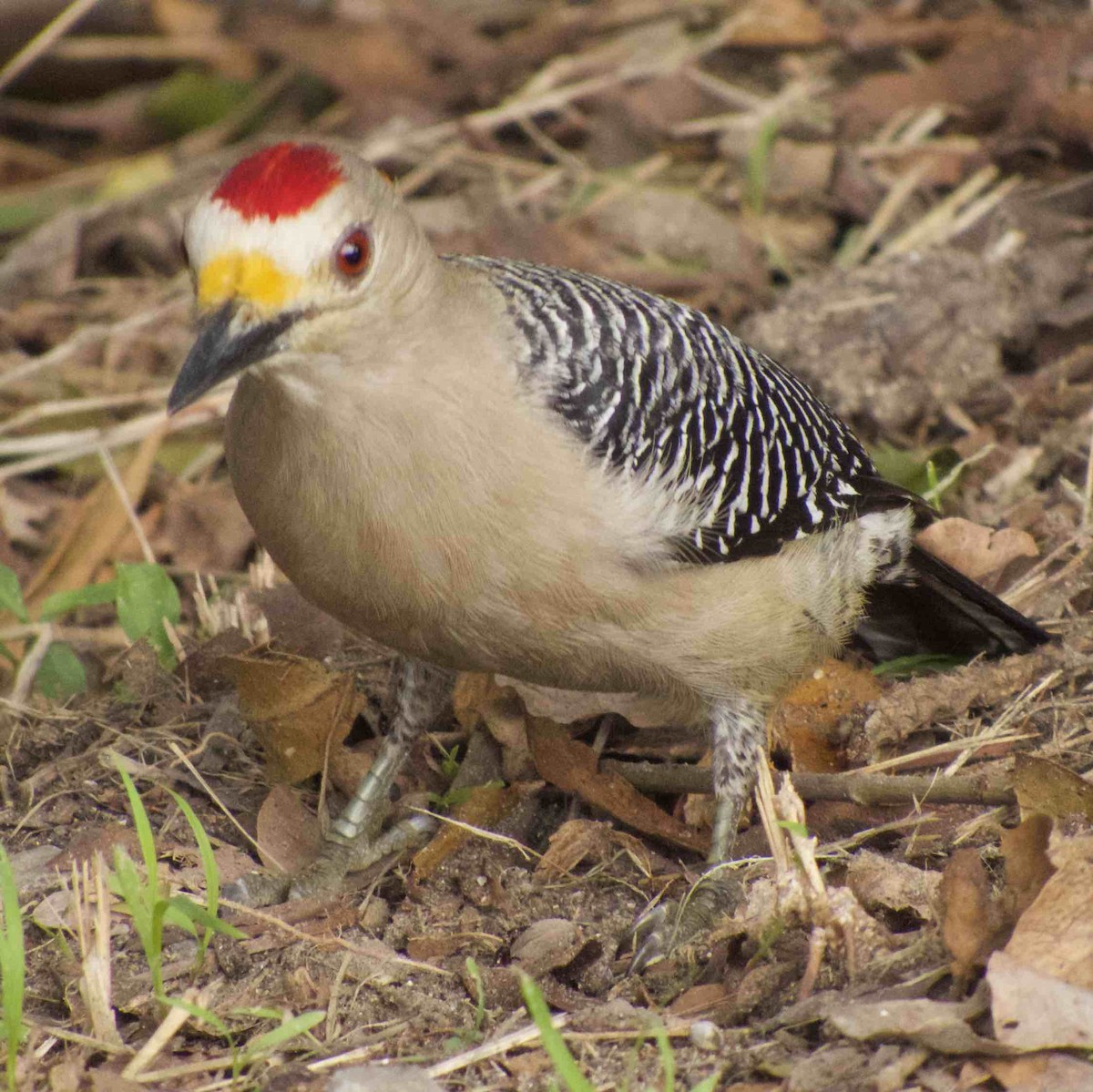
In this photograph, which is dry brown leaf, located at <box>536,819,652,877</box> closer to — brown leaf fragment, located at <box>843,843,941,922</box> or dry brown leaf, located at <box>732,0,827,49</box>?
brown leaf fragment, located at <box>843,843,941,922</box>

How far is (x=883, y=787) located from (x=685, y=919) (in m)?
0.72

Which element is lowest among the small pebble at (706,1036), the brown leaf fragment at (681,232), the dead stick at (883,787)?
the dead stick at (883,787)

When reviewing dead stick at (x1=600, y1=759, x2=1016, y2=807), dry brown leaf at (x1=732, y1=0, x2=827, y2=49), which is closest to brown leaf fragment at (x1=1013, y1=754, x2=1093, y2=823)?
dead stick at (x1=600, y1=759, x2=1016, y2=807)

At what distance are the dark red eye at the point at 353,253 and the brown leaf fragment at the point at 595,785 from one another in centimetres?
183

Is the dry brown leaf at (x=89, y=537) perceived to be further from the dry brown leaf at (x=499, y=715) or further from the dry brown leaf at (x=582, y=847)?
the dry brown leaf at (x=582, y=847)

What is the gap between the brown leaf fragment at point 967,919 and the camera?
3.56m

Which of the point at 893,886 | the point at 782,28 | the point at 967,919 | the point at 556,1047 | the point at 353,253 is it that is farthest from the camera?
the point at 782,28

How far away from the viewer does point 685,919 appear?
446 cm

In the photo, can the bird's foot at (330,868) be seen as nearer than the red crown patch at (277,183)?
No

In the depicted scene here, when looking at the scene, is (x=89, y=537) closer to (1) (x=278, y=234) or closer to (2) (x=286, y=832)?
(2) (x=286, y=832)

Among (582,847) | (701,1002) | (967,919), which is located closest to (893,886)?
(967,919)

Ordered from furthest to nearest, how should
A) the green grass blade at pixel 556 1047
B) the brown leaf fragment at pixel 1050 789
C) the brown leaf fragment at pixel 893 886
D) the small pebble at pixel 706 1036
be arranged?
the brown leaf fragment at pixel 1050 789, the brown leaf fragment at pixel 893 886, the small pebble at pixel 706 1036, the green grass blade at pixel 556 1047

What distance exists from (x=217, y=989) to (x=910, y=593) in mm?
2838

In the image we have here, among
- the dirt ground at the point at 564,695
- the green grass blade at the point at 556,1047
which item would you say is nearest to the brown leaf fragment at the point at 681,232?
the dirt ground at the point at 564,695
